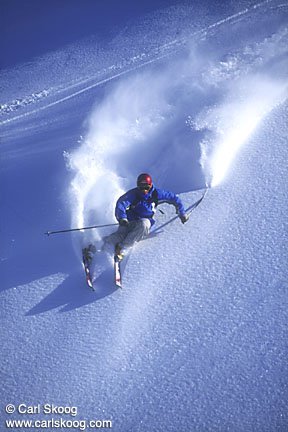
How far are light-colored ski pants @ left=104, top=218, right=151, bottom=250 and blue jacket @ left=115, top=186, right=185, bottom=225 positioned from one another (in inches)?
5.0

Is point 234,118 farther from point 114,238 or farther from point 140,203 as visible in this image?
point 114,238

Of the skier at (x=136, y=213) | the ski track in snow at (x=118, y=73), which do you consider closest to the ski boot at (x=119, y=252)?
the skier at (x=136, y=213)

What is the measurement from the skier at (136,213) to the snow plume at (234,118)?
1179 millimetres

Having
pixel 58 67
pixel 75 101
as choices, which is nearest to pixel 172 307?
pixel 75 101

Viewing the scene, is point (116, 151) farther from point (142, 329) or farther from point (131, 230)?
point (142, 329)

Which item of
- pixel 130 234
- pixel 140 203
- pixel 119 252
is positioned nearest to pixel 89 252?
pixel 119 252

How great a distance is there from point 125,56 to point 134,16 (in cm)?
210

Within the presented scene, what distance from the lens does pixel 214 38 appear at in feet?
27.9

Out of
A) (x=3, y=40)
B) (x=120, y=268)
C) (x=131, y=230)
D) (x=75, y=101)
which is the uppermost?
(x=3, y=40)

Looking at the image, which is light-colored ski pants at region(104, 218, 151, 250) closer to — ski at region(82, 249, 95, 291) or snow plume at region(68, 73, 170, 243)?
ski at region(82, 249, 95, 291)

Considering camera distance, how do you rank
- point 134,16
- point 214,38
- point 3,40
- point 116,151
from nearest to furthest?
point 116,151
point 214,38
point 134,16
point 3,40

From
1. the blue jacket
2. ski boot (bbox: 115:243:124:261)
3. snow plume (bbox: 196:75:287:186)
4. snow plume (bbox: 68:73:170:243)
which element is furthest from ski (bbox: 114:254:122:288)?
snow plume (bbox: 196:75:287:186)

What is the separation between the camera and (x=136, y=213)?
4.78 m

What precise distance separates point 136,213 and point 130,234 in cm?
31
